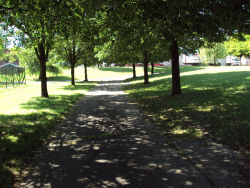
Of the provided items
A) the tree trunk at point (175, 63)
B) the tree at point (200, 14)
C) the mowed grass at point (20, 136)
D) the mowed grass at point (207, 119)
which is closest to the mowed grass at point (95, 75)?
the tree trunk at point (175, 63)

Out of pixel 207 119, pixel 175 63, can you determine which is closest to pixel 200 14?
pixel 207 119

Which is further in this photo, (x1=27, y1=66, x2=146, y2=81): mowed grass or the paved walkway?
(x1=27, y1=66, x2=146, y2=81): mowed grass

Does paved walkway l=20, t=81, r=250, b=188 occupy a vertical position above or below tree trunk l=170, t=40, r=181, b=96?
below

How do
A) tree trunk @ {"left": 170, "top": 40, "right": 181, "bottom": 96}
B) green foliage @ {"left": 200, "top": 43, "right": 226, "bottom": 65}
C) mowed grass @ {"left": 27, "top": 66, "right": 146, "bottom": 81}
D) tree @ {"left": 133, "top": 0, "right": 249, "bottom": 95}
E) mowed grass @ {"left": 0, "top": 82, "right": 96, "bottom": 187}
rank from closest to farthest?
mowed grass @ {"left": 0, "top": 82, "right": 96, "bottom": 187}
tree @ {"left": 133, "top": 0, "right": 249, "bottom": 95}
tree trunk @ {"left": 170, "top": 40, "right": 181, "bottom": 96}
mowed grass @ {"left": 27, "top": 66, "right": 146, "bottom": 81}
green foliage @ {"left": 200, "top": 43, "right": 226, "bottom": 65}

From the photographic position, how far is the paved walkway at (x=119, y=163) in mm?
3805

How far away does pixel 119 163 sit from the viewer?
4602mm

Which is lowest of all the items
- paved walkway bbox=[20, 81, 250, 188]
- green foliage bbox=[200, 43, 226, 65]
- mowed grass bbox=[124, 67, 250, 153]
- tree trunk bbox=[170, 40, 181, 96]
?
paved walkway bbox=[20, 81, 250, 188]

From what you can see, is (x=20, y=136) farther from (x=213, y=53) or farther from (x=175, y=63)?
(x=213, y=53)

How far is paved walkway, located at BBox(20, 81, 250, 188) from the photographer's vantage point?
12.5 feet

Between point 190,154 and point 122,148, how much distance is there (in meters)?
1.67

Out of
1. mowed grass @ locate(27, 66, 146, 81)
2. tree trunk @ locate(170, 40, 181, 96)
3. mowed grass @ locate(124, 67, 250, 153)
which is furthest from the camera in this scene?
mowed grass @ locate(27, 66, 146, 81)

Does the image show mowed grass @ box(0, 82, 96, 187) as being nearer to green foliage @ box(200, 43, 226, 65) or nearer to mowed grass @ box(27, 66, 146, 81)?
mowed grass @ box(27, 66, 146, 81)

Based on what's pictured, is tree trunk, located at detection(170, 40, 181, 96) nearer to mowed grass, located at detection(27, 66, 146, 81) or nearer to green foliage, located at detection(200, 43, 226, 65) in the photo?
mowed grass, located at detection(27, 66, 146, 81)

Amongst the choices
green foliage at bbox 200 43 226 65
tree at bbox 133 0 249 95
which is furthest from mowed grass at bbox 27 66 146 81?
tree at bbox 133 0 249 95
